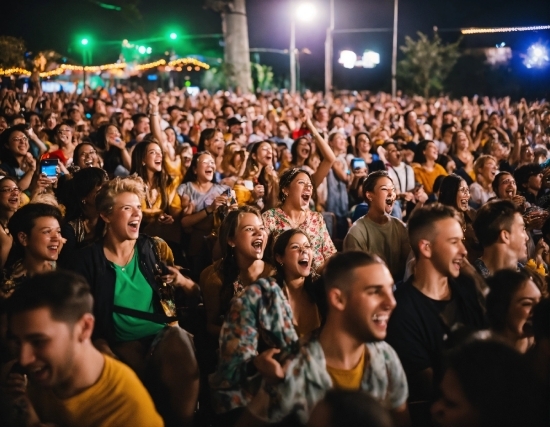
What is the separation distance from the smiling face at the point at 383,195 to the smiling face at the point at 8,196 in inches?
123

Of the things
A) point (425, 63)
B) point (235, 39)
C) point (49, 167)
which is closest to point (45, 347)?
point (49, 167)

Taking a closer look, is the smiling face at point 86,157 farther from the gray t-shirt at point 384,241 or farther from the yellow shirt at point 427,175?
the yellow shirt at point 427,175

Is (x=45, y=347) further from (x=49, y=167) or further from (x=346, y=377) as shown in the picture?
(x=49, y=167)

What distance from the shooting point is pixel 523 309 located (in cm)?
329

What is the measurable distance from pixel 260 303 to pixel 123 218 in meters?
1.36

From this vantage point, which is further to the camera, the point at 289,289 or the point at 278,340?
the point at 289,289

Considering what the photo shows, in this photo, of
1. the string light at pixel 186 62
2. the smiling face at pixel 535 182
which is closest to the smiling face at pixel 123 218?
the smiling face at pixel 535 182

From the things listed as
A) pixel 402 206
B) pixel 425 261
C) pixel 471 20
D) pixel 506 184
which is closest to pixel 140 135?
pixel 402 206

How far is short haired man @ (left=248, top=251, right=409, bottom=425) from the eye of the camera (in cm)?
264

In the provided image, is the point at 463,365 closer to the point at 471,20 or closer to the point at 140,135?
the point at 140,135

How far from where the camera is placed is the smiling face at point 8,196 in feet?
16.7

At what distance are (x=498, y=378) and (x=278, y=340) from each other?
51.2 inches

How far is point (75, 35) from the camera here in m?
31.5

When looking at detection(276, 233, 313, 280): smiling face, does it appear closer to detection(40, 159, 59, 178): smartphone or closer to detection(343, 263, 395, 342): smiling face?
detection(343, 263, 395, 342): smiling face
